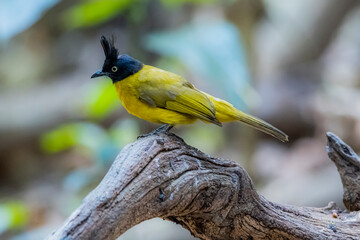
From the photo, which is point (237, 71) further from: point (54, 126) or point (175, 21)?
point (54, 126)

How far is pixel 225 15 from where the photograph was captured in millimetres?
6246

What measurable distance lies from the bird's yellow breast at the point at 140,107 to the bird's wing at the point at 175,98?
0.02m

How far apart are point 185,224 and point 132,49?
177cm

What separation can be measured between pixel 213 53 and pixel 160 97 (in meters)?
1.15

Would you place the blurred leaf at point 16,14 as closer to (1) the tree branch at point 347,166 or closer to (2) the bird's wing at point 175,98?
(2) the bird's wing at point 175,98

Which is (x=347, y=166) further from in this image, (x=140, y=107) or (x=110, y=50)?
(x=110, y=50)

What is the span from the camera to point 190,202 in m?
2.39

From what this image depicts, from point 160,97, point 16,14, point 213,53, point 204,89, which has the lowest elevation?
point 160,97

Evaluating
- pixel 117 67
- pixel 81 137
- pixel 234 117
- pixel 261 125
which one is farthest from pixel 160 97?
pixel 81 137

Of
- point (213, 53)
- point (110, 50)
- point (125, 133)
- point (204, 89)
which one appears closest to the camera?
point (110, 50)

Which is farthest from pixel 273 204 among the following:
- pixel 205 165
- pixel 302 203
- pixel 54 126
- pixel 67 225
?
pixel 54 126

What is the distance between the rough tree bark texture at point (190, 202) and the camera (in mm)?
2006

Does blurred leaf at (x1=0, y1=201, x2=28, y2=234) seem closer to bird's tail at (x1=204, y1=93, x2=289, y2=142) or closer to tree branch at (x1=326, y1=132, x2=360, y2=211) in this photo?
bird's tail at (x1=204, y1=93, x2=289, y2=142)

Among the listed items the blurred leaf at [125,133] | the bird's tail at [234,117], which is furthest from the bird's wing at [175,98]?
the blurred leaf at [125,133]
